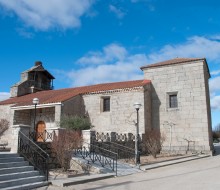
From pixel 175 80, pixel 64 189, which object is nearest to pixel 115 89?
pixel 175 80

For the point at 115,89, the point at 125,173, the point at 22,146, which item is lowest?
the point at 125,173

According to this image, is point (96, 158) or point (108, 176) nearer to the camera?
point (108, 176)

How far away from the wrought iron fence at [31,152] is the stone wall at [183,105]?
45.4ft

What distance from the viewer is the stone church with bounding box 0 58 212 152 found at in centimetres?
2192

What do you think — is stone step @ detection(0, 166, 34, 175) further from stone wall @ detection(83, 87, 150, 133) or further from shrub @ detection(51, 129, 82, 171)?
stone wall @ detection(83, 87, 150, 133)

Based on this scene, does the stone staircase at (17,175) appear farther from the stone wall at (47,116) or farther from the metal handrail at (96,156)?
the stone wall at (47,116)

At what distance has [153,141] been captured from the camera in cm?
1941

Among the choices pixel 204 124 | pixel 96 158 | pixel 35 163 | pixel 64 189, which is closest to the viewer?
pixel 64 189

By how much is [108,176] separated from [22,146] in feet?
13.0

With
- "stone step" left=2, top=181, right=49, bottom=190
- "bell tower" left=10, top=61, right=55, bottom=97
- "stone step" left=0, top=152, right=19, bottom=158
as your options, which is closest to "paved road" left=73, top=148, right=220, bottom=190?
"stone step" left=2, top=181, right=49, bottom=190

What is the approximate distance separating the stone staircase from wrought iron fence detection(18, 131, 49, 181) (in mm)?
325

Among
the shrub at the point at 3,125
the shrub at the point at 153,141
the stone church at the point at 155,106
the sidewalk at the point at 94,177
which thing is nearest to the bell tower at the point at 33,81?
the shrub at the point at 3,125

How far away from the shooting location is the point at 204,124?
842 inches

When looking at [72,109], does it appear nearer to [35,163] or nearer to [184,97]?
[184,97]
